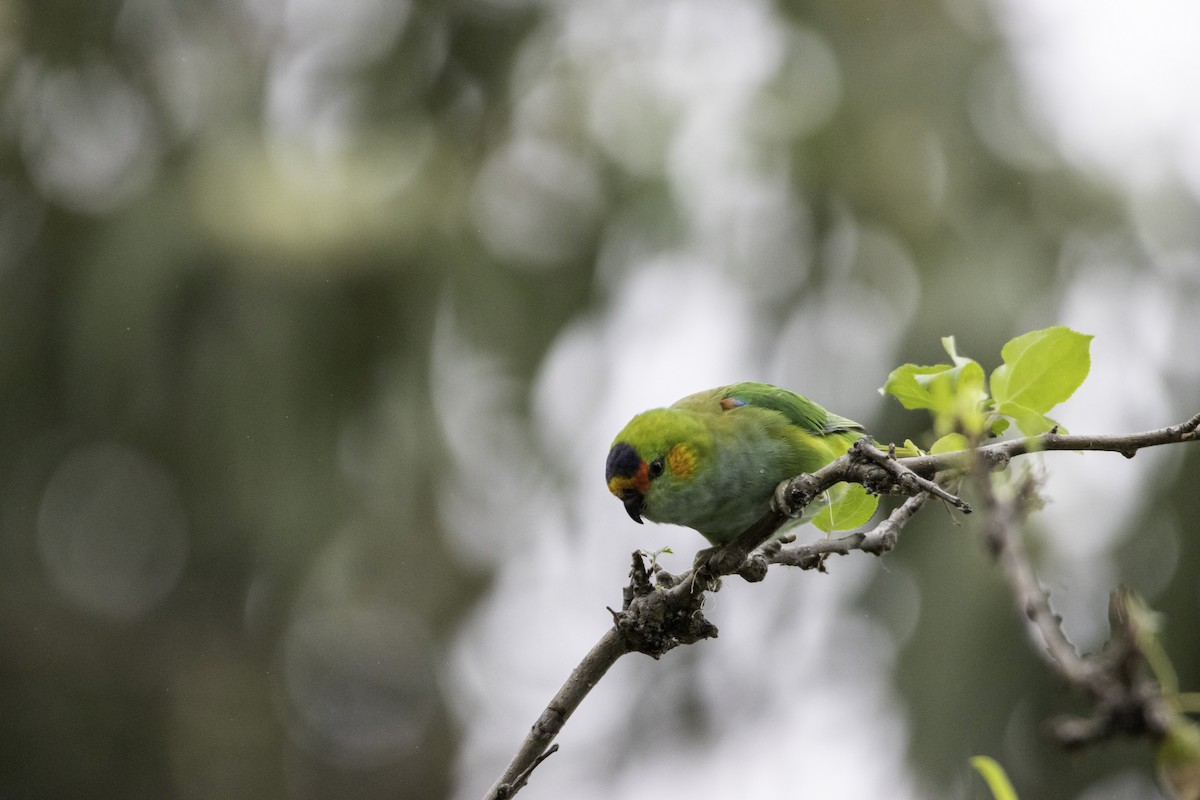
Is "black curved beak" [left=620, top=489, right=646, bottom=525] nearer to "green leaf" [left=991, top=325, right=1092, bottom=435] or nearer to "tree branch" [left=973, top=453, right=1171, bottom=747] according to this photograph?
"green leaf" [left=991, top=325, right=1092, bottom=435]

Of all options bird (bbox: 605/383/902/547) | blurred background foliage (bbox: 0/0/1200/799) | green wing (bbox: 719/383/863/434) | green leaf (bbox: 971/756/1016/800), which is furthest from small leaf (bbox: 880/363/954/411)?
blurred background foliage (bbox: 0/0/1200/799)

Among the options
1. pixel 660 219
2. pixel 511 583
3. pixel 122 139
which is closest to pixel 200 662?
pixel 511 583

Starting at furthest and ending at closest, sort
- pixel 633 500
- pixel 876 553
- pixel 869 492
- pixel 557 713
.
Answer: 1. pixel 633 500
2. pixel 876 553
3. pixel 557 713
4. pixel 869 492

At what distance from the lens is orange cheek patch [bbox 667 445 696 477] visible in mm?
3322

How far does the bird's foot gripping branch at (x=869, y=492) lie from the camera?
799 mm

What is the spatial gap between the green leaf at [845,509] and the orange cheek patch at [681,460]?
1.08 meters

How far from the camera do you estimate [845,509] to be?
222cm

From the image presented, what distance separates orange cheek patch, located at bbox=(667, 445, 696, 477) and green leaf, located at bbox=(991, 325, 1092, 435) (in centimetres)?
187

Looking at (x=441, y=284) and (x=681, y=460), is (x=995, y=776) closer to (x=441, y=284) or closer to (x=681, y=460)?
(x=681, y=460)

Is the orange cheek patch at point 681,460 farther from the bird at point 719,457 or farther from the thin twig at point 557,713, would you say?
the thin twig at point 557,713

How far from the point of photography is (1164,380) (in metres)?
5.84

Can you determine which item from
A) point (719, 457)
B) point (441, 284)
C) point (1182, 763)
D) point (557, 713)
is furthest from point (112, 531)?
point (1182, 763)

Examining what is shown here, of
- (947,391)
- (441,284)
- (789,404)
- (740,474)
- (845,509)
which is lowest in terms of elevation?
(947,391)

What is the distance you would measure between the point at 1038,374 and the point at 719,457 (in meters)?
1.89
